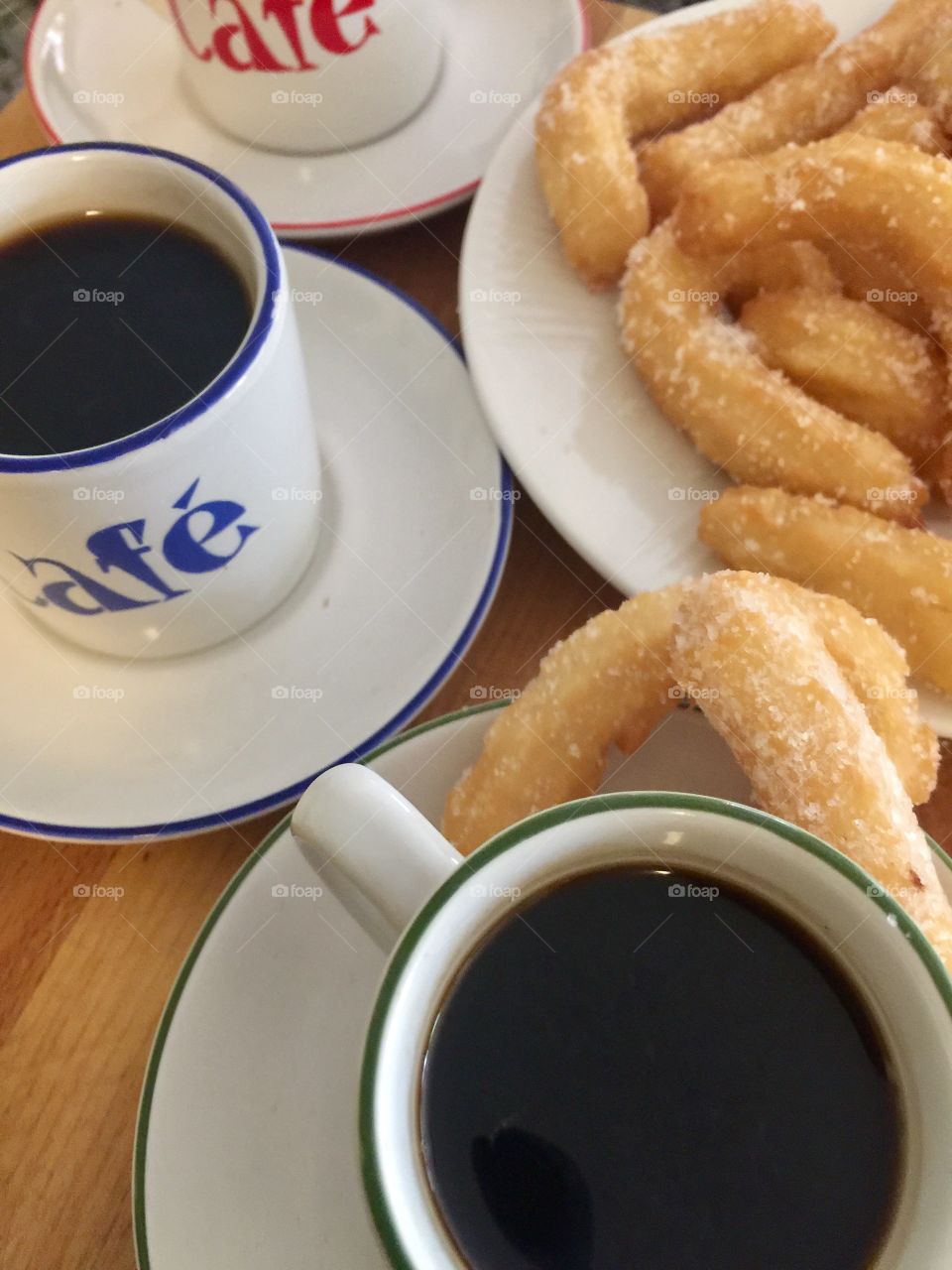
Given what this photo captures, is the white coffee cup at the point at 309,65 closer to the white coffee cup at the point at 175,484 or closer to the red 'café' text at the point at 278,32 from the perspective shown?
the red 'café' text at the point at 278,32

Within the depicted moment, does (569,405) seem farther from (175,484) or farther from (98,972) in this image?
(98,972)

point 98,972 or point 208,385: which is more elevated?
point 208,385

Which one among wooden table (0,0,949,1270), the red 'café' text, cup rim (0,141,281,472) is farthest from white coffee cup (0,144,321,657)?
the red 'café' text

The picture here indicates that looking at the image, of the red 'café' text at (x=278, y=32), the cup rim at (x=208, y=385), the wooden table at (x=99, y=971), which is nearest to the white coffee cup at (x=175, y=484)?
the cup rim at (x=208, y=385)

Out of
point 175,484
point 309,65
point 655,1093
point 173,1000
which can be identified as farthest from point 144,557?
point 309,65

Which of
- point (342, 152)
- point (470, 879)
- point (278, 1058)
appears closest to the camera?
point (470, 879)

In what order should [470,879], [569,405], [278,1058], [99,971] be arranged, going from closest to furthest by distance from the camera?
[470,879], [278,1058], [99,971], [569,405]

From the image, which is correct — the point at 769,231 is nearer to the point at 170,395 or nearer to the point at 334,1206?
the point at 170,395
